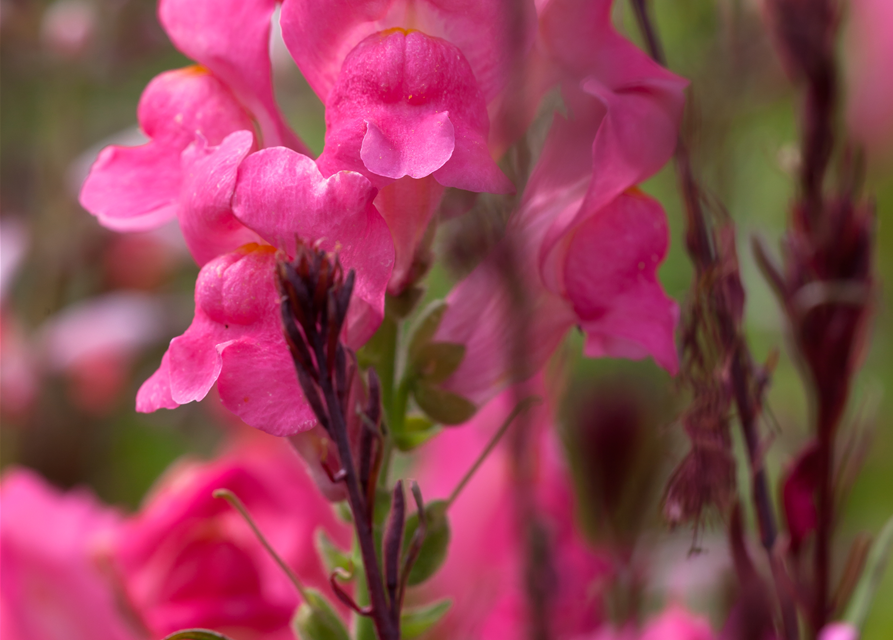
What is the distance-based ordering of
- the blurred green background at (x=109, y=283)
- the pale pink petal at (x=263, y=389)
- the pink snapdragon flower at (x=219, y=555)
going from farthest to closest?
1. the blurred green background at (x=109, y=283)
2. the pink snapdragon flower at (x=219, y=555)
3. the pale pink petal at (x=263, y=389)

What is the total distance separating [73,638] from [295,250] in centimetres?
27

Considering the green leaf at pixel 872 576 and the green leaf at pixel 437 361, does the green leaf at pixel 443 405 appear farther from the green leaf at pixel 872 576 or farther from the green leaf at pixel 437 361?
the green leaf at pixel 872 576

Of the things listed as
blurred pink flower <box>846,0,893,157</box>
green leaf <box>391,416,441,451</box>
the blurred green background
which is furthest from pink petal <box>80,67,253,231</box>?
blurred pink flower <box>846,0,893,157</box>

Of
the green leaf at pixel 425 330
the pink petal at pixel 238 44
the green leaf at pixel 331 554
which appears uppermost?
the pink petal at pixel 238 44

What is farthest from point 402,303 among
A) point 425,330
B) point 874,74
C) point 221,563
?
point 874,74

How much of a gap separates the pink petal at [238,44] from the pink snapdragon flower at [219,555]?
0.49 ft

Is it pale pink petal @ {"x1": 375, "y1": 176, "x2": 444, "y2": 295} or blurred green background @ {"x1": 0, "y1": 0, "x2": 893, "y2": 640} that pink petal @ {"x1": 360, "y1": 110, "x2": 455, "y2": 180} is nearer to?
pale pink petal @ {"x1": 375, "y1": 176, "x2": 444, "y2": 295}

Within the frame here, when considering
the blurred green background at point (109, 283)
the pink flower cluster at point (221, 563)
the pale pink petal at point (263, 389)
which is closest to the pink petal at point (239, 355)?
the pale pink petal at point (263, 389)

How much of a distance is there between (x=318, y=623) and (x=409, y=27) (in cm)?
18

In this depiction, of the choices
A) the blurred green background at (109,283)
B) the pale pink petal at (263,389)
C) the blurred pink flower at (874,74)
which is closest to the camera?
the pale pink petal at (263,389)

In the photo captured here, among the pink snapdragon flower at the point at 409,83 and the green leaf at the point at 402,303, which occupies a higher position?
the pink snapdragon flower at the point at 409,83

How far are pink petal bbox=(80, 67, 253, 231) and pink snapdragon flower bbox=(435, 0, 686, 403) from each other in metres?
0.10

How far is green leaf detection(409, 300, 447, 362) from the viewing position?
0.31 meters

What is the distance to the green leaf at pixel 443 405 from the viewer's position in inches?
11.7
